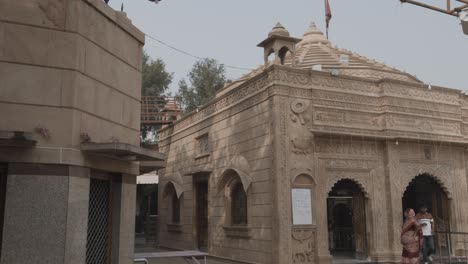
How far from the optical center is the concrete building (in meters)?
4.94

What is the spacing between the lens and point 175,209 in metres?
19.3

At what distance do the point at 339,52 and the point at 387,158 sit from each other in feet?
17.9

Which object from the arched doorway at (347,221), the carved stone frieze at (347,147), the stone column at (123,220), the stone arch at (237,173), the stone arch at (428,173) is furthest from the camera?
the stone arch at (428,173)

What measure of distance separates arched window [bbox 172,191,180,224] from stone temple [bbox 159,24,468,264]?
349 cm

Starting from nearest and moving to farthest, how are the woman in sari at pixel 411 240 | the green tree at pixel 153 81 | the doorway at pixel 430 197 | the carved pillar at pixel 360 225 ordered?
the woman in sari at pixel 411 240, the carved pillar at pixel 360 225, the doorway at pixel 430 197, the green tree at pixel 153 81

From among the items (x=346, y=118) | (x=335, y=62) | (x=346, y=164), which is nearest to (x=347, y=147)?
(x=346, y=164)

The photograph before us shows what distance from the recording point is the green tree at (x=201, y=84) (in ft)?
107

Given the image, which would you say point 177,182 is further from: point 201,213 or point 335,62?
point 335,62

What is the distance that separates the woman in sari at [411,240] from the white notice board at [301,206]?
2773 millimetres

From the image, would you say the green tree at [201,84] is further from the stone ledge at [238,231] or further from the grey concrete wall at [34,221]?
the grey concrete wall at [34,221]

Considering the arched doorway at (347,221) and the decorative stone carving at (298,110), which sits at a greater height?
the decorative stone carving at (298,110)

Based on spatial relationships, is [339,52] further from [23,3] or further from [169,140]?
[23,3]

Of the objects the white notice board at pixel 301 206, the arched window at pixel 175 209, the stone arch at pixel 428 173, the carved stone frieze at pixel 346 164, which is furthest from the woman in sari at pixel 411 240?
the arched window at pixel 175 209

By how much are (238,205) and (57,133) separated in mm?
9059
